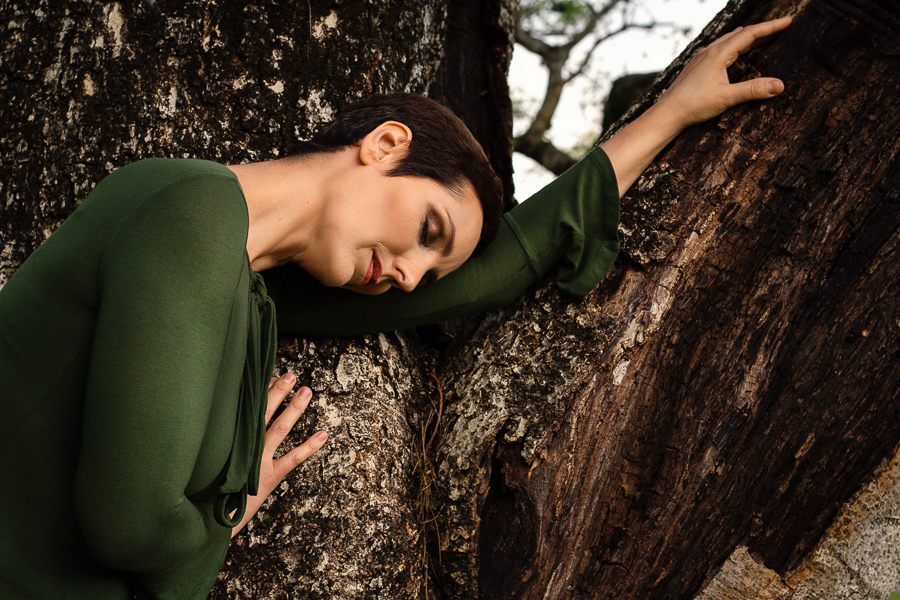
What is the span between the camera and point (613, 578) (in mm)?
1963

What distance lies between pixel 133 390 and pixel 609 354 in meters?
1.32

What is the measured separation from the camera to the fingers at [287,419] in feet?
6.29

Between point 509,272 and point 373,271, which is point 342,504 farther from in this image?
point 509,272

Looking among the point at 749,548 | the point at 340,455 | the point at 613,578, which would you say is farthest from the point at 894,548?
the point at 340,455

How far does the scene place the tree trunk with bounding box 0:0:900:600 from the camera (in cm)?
183

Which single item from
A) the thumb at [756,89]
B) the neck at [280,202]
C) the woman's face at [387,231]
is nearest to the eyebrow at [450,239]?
the woman's face at [387,231]

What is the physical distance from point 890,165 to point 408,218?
137 centimetres

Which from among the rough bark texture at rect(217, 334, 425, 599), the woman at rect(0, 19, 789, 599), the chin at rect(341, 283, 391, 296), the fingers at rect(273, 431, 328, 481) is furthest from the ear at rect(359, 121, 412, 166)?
the fingers at rect(273, 431, 328, 481)

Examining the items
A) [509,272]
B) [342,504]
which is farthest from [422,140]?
Result: [342,504]

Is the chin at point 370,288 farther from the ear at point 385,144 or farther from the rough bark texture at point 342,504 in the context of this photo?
the ear at point 385,144

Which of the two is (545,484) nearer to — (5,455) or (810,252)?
(810,252)

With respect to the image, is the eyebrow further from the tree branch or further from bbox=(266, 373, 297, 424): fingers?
the tree branch

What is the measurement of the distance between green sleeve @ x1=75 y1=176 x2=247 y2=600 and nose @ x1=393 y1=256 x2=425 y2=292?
21.2 inches

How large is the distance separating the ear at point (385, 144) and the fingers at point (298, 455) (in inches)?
32.8
